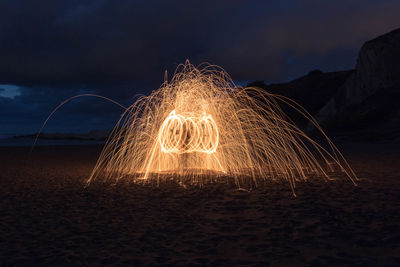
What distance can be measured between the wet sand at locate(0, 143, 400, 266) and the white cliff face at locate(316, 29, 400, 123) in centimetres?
2542

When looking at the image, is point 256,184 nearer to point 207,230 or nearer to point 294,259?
point 207,230

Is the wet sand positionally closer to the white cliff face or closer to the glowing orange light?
the glowing orange light

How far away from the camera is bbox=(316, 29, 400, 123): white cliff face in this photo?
29406 mm

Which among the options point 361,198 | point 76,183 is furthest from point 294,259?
point 76,183

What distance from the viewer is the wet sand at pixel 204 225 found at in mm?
3525

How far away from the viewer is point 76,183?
851 centimetres

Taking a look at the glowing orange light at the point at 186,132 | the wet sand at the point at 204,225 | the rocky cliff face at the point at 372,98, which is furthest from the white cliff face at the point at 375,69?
the wet sand at the point at 204,225

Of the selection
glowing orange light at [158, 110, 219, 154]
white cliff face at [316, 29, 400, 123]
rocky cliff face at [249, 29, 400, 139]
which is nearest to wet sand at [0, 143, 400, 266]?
glowing orange light at [158, 110, 219, 154]

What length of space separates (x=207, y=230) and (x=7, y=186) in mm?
5859

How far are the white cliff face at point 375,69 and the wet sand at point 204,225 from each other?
25420 millimetres

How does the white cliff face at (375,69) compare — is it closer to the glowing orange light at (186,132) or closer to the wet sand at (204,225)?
the glowing orange light at (186,132)

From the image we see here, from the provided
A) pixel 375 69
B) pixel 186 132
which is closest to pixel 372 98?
pixel 375 69

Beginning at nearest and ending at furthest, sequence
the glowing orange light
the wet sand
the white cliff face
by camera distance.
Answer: the wet sand < the glowing orange light < the white cliff face

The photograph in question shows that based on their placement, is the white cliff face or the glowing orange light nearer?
the glowing orange light
